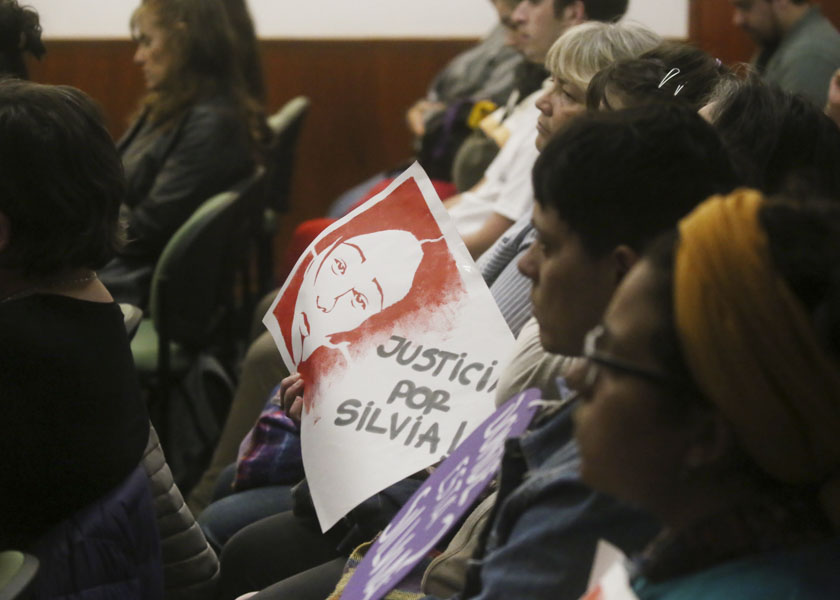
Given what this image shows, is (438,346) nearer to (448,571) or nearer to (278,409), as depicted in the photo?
(448,571)

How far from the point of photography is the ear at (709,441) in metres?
0.81

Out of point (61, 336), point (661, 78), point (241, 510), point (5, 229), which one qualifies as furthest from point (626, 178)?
point (241, 510)

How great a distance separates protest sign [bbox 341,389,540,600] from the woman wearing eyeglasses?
0.26m

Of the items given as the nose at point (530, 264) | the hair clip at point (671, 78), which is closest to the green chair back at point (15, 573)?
the nose at point (530, 264)

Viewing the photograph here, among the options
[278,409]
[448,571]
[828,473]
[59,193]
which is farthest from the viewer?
[278,409]

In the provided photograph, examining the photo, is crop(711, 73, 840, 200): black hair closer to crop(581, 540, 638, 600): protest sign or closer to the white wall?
crop(581, 540, 638, 600): protest sign

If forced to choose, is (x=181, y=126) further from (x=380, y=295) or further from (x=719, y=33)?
(x=719, y=33)

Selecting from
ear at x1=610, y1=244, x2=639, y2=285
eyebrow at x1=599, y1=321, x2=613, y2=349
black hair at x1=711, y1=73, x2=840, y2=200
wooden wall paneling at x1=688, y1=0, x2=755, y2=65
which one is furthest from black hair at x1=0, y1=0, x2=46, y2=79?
wooden wall paneling at x1=688, y1=0, x2=755, y2=65

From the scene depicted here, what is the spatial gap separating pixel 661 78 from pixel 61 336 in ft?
2.83

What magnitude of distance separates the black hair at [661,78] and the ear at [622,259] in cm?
48

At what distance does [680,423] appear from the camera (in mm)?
820

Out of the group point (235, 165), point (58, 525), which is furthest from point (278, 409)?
point (235, 165)

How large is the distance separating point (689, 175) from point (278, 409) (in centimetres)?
104

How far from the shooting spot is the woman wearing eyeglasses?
2.54ft
